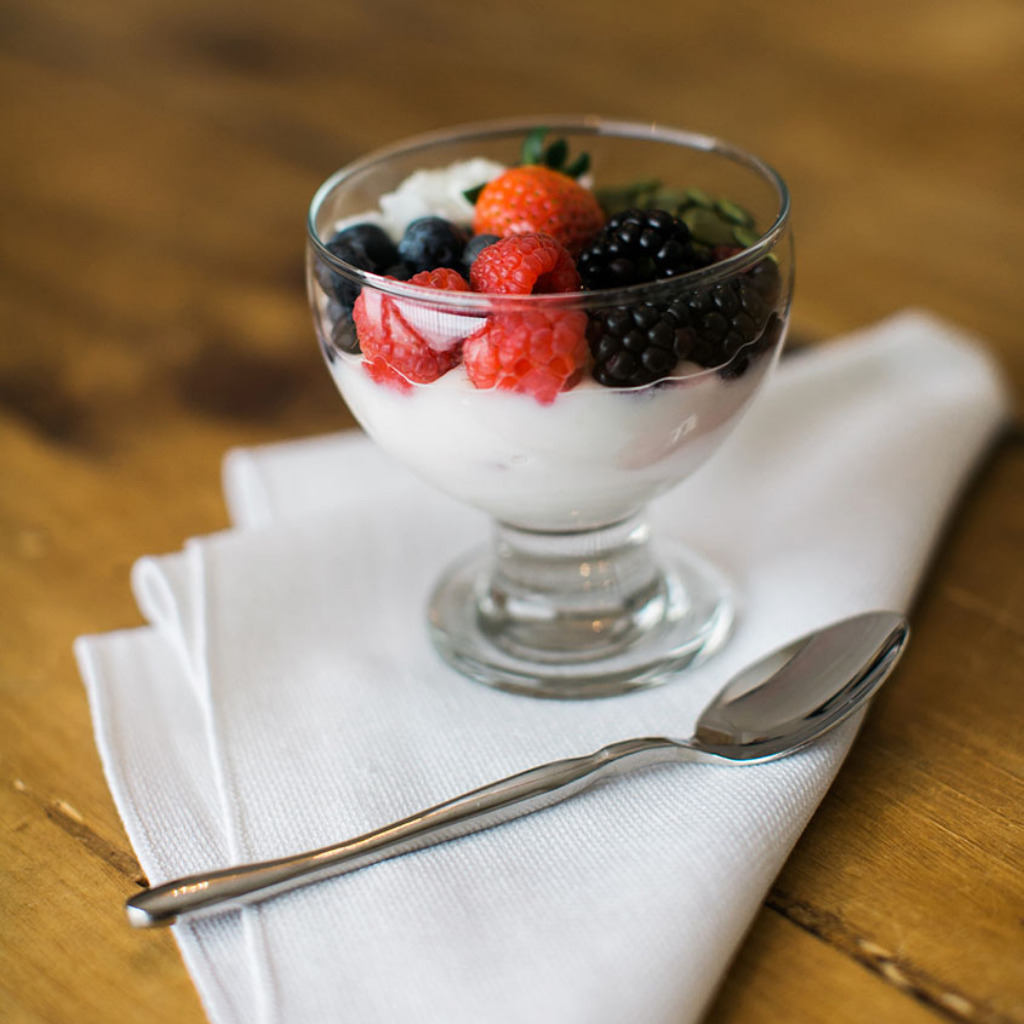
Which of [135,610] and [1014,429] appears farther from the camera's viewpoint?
[1014,429]

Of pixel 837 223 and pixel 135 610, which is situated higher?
pixel 837 223

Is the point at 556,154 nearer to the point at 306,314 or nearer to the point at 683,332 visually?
the point at 683,332

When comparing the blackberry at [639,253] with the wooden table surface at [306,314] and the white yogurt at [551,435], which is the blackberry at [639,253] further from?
the wooden table surface at [306,314]

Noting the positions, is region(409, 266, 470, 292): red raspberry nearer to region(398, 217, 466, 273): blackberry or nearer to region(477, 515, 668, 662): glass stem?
region(398, 217, 466, 273): blackberry

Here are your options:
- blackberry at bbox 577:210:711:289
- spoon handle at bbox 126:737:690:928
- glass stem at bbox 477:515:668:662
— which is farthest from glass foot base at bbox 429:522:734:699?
blackberry at bbox 577:210:711:289

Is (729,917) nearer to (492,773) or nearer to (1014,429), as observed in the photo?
(492,773)

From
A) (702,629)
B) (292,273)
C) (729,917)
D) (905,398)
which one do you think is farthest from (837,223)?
(729,917)

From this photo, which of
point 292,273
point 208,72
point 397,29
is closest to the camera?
point 292,273

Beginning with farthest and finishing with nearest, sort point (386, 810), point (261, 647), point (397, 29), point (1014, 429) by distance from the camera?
point (397, 29) → point (1014, 429) → point (261, 647) → point (386, 810)
